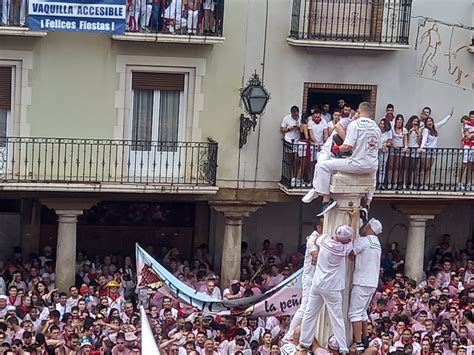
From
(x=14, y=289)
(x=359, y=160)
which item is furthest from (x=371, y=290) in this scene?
(x=14, y=289)

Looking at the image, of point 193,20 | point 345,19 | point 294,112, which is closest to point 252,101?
point 294,112

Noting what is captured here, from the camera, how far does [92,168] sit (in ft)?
109

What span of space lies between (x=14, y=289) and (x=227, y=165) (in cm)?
595

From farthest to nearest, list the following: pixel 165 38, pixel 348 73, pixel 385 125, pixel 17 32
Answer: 1. pixel 348 73
2. pixel 385 125
3. pixel 165 38
4. pixel 17 32

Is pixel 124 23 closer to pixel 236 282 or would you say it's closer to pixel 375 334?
pixel 236 282

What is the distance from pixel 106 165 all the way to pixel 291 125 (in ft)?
12.5

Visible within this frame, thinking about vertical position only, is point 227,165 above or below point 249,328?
above

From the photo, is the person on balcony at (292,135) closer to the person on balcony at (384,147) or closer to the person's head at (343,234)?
the person on balcony at (384,147)

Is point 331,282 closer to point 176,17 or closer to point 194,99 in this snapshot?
point 176,17

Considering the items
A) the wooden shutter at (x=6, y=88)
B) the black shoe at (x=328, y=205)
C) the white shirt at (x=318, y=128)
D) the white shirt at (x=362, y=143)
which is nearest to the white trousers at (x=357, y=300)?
the black shoe at (x=328, y=205)

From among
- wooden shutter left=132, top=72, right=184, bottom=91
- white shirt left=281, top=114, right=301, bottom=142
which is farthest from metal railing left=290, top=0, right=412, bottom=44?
wooden shutter left=132, top=72, right=184, bottom=91

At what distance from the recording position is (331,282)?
2138cm

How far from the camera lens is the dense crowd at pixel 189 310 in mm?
27734

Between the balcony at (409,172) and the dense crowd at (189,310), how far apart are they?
5.24 feet
